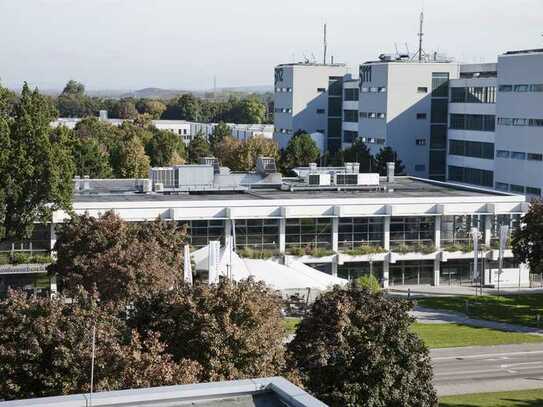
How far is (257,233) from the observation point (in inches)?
2496

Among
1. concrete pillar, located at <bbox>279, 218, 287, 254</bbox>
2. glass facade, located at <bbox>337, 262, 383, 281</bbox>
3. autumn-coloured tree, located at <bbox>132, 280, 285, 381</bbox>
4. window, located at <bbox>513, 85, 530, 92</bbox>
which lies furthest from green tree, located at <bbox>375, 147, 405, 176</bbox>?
autumn-coloured tree, located at <bbox>132, 280, 285, 381</bbox>

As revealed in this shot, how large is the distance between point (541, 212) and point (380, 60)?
53.2 metres

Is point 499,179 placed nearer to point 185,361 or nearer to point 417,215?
point 417,215

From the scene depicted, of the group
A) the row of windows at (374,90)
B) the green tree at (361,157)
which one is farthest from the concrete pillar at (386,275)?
the row of windows at (374,90)

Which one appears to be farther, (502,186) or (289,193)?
(502,186)

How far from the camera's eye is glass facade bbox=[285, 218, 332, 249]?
64.1 m

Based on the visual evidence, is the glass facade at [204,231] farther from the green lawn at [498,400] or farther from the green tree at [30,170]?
the green lawn at [498,400]

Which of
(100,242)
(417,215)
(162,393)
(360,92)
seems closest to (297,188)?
(417,215)

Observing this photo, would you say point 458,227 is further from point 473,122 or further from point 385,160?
point 385,160

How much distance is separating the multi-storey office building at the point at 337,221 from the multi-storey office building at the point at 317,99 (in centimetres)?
5033

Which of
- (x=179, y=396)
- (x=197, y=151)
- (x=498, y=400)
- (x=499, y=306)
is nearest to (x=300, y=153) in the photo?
(x=197, y=151)

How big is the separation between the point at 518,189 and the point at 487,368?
4403cm

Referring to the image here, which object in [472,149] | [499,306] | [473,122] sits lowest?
[499,306]

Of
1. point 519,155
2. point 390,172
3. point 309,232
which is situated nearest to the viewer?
point 309,232
